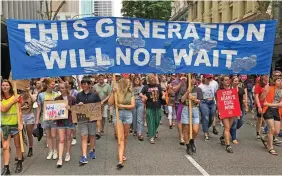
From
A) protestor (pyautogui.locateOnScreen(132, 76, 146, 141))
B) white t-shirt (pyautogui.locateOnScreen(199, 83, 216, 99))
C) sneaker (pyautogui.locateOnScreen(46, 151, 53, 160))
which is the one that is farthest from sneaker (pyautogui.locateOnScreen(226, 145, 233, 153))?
sneaker (pyautogui.locateOnScreen(46, 151, 53, 160))

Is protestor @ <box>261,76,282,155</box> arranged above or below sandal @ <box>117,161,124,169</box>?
above

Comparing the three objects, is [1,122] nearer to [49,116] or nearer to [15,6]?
[49,116]

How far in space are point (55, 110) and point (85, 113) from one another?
580 millimetres

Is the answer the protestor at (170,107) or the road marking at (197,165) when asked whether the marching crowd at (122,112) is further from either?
the protestor at (170,107)

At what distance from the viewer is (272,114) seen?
7.82m

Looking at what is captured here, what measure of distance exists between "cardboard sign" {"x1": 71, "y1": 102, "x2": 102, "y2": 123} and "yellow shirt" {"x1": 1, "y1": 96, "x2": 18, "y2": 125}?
1065 mm

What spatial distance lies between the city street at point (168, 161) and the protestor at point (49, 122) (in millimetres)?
248

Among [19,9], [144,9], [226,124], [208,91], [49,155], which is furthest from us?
[144,9]

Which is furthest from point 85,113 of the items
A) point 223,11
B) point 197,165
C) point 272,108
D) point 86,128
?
point 223,11

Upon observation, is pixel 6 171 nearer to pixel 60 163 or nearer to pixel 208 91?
pixel 60 163

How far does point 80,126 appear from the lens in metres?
7.13

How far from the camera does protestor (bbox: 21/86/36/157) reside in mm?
7598

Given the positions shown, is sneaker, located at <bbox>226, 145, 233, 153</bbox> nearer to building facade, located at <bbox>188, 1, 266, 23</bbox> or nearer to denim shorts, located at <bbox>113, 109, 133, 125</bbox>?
denim shorts, located at <bbox>113, 109, 133, 125</bbox>

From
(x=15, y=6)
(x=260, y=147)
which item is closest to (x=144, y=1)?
(x=15, y=6)
